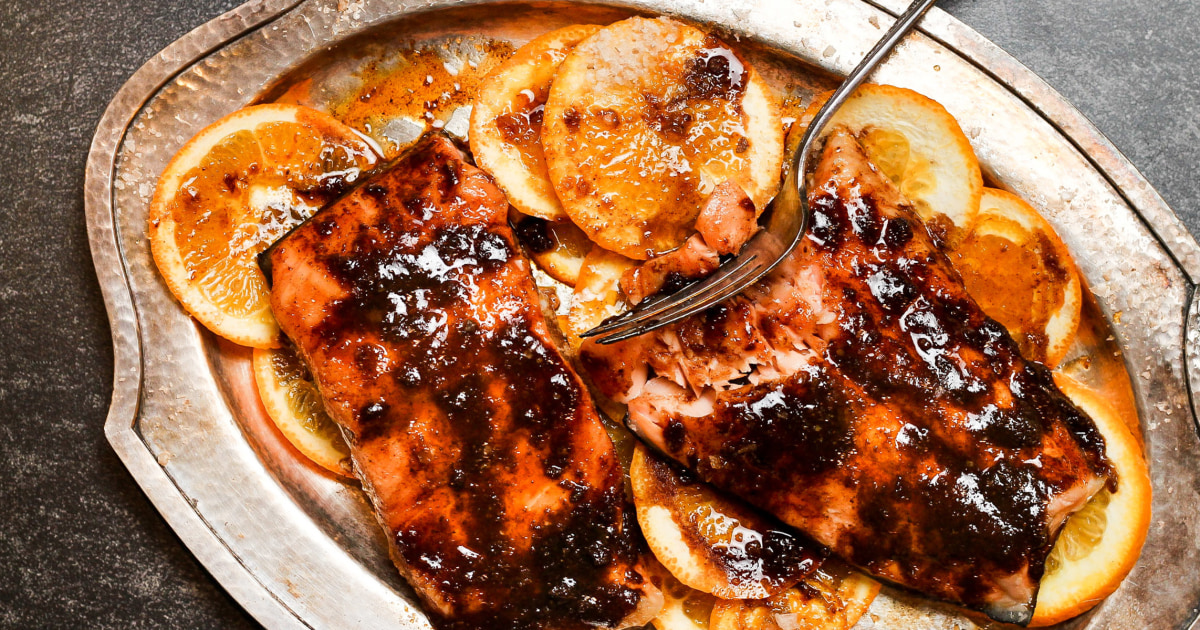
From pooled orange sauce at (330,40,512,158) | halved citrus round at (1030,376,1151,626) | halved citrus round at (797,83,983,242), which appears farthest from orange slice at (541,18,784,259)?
halved citrus round at (1030,376,1151,626)

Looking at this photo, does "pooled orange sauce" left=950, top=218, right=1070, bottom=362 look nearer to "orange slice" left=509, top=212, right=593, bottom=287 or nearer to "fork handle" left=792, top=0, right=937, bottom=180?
"fork handle" left=792, top=0, right=937, bottom=180

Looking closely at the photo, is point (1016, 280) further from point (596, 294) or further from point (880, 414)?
point (596, 294)

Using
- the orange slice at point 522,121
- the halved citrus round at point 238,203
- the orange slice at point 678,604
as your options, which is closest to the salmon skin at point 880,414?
the orange slice at point 678,604

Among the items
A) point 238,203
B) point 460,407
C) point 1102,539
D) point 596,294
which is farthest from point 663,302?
point 1102,539

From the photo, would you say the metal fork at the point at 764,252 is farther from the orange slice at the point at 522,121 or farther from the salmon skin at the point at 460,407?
the orange slice at the point at 522,121

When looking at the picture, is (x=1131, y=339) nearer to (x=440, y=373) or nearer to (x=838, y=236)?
(x=838, y=236)

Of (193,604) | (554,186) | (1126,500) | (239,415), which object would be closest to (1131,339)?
(1126,500)
